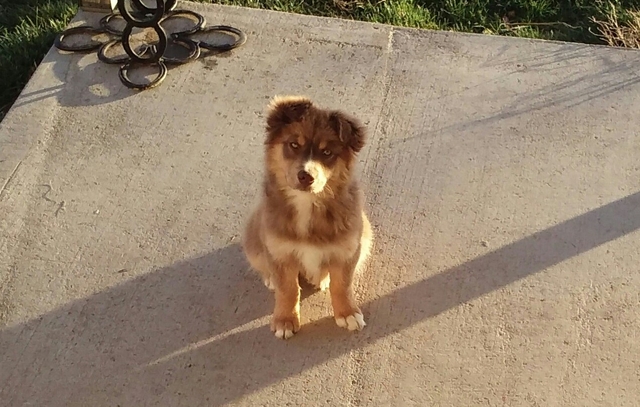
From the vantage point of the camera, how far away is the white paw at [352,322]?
3293mm

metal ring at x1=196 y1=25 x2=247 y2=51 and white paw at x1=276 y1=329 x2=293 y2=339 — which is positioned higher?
metal ring at x1=196 y1=25 x2=247 y2=51

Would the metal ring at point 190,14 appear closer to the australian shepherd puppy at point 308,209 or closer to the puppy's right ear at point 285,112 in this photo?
the australian shepherd puppy at point 308,209

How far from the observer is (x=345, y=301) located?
327 centimetres

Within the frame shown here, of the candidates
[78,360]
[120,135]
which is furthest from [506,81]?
[78,360]

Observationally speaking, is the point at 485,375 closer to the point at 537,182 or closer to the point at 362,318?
the point at 362,318

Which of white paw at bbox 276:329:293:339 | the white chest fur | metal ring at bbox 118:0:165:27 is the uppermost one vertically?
the white chest fur

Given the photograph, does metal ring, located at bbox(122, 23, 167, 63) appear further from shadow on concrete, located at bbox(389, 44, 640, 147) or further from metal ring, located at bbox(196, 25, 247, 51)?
shadow on concrete, located at bbox(389, 44, 640, 147)

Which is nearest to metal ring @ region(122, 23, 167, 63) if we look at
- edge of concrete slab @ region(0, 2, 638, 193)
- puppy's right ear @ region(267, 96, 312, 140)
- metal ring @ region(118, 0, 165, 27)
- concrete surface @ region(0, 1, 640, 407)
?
metal ring @ region(118, 0, 165, 27)

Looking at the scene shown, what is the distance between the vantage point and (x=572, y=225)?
151 inches

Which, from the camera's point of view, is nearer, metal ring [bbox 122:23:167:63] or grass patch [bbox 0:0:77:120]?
metal ring [bbox 122:23:167:63]

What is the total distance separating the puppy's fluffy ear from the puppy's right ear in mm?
119

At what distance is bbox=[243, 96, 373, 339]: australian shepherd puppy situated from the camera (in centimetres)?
291

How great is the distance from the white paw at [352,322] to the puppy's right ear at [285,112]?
906 mm

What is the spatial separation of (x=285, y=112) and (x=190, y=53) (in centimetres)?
218
